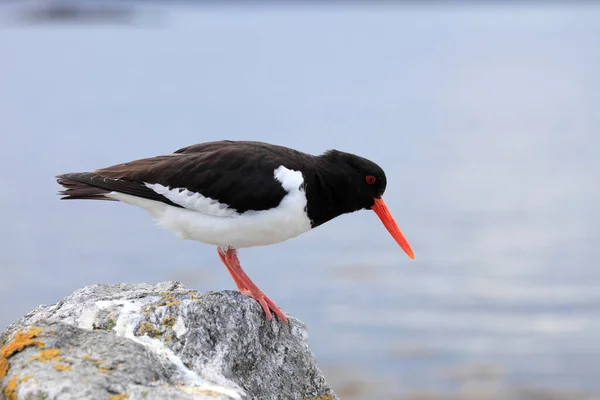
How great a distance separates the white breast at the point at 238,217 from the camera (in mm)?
6777

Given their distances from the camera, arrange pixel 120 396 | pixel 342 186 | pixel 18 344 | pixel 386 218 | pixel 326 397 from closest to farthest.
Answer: pixel 120 396
pixel 18 344
pixel 326 397
pixel 342 186
pixel 386 218

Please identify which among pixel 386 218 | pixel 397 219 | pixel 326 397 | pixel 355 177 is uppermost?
pixel 355 177

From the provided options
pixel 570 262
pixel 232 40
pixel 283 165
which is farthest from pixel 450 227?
pixel 232 40

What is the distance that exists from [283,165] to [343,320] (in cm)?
1068

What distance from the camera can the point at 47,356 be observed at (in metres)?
4.81

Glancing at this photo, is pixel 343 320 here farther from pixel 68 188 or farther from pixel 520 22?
pixel 520 22

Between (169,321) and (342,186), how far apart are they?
234 centimetres

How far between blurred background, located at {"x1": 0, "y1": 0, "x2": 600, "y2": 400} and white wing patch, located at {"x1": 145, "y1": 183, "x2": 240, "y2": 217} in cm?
804

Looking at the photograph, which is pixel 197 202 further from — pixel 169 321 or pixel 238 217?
pixel 169 321

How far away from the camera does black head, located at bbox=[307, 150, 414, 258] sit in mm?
7172

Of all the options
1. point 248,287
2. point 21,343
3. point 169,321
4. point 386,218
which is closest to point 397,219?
point 386,218

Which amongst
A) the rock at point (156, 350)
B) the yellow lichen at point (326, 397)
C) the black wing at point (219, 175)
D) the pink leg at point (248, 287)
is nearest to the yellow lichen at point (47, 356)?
the rock at point (156, 350)

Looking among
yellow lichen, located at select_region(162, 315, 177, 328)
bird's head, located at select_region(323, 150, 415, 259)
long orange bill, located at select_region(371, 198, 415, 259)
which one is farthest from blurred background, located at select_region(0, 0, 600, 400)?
yellow lichen, located at select_region(162, 315, 177, 328)

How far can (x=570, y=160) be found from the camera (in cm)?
3133
